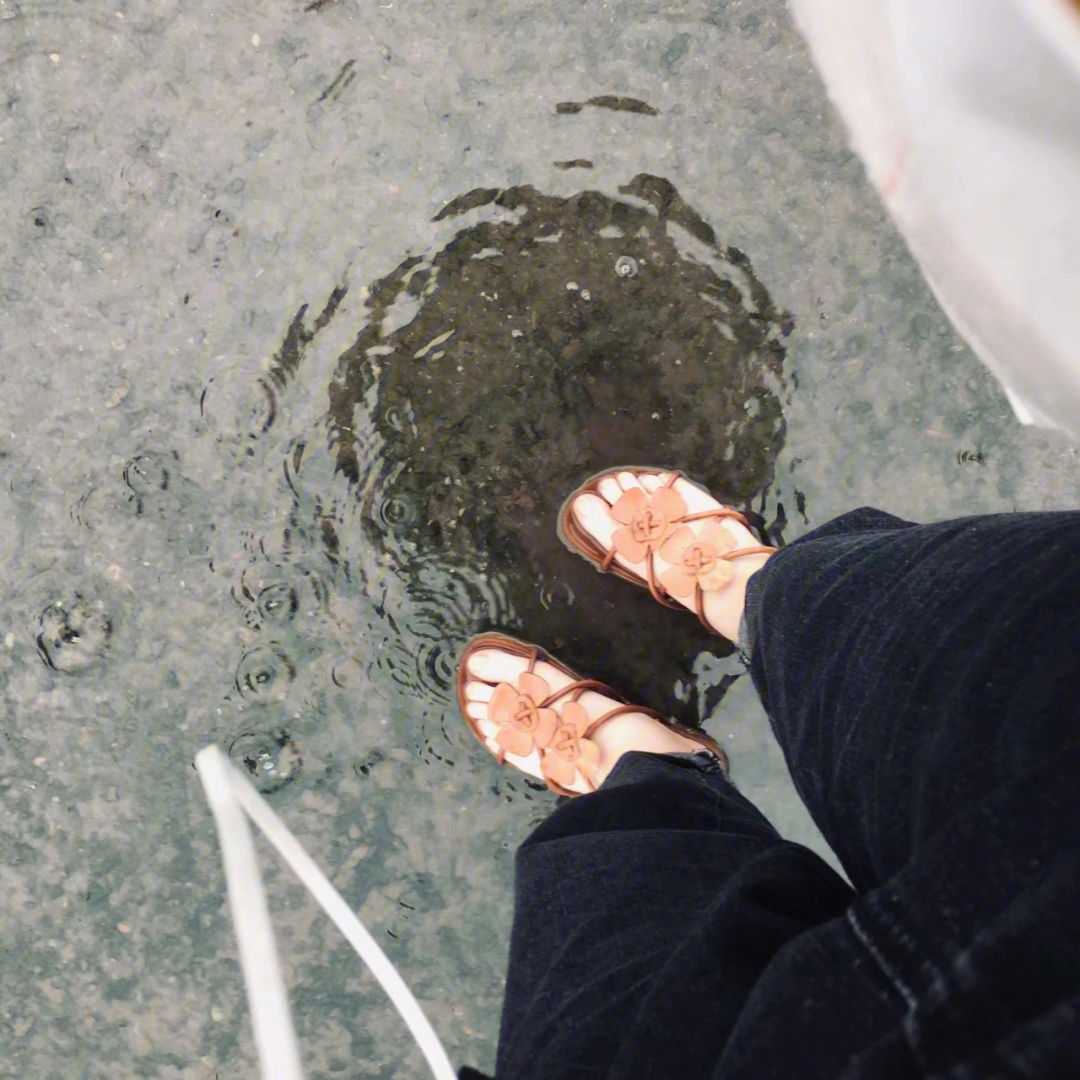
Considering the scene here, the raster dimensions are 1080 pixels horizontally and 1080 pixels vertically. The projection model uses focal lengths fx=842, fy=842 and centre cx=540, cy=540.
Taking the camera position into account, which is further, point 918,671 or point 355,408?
point 355,408

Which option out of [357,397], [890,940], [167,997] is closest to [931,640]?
[890,940]

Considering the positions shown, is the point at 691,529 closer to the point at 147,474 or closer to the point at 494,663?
the point at 494,663

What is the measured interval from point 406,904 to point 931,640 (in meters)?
0.83

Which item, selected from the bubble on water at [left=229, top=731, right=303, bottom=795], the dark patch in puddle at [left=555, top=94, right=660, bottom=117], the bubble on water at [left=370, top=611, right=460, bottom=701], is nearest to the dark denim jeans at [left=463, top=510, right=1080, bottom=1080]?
the bubble on water at [left=370, top=611, right=460, bottom=701]

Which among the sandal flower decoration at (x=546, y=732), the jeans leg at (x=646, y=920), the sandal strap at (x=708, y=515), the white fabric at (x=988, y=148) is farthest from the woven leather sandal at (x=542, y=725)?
the white fabric at (x=988, y=148)

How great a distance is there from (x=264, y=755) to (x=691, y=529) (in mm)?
654

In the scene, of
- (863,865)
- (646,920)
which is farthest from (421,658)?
(863,865)

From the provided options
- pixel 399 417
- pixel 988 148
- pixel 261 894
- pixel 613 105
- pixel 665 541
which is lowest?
pixel 261 894

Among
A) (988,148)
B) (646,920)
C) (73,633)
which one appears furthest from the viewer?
(73,633)

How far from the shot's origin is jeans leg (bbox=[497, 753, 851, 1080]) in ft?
1.90

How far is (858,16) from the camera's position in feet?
2.71

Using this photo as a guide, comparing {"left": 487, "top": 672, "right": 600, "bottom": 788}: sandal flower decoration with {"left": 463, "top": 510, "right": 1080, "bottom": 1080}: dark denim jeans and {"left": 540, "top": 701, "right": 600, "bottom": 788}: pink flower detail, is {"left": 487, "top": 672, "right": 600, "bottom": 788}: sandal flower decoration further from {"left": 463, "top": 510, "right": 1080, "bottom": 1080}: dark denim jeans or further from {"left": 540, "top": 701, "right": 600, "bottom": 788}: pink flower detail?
{"left": 463, "top": 510, "right": 1080, "bottom": 1080}: dark denim jeans

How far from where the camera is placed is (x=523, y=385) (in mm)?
1136

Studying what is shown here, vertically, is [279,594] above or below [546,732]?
above
